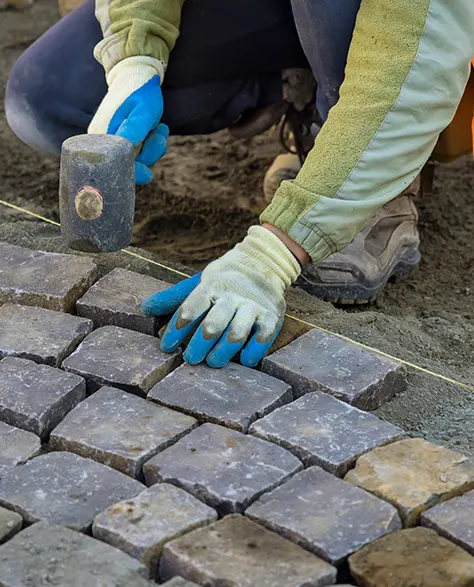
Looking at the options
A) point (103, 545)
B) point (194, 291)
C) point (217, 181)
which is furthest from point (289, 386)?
point (217, 181)

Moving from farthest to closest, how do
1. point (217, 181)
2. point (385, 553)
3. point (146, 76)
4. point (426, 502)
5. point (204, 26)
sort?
point (217, 181) → point (204, 26) → point (146, 76) → point (426, 502) → point (385, 553)

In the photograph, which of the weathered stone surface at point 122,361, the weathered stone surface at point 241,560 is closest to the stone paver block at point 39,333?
the weathered stone surface at point 122,361

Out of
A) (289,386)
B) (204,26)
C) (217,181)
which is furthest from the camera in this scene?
(217,181)

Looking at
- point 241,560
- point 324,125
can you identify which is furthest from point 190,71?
point 241,560

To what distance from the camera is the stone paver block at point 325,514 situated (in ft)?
6.93

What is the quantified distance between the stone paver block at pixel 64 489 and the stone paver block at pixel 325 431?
1.29 ft

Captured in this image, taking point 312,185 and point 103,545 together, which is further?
point 312,185

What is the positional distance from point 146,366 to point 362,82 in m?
0.97

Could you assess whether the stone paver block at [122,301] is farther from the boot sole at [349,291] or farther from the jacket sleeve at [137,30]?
the jacket sleeve at [137,30]

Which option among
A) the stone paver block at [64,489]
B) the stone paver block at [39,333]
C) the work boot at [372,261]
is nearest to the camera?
the stone paver block at [64,489]

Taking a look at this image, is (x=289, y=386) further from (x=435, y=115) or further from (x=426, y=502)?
(x=435, y=115)

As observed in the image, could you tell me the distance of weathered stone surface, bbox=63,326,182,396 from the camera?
2.67 meters

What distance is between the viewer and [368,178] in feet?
8.96

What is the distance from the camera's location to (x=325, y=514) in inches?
86.3
